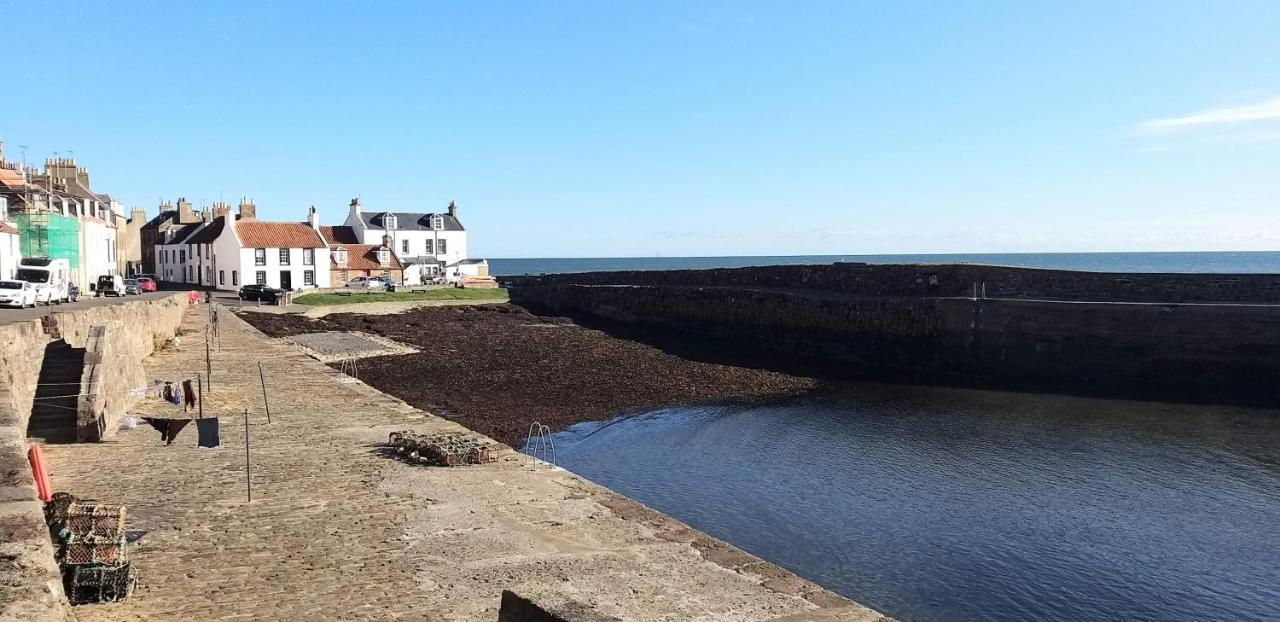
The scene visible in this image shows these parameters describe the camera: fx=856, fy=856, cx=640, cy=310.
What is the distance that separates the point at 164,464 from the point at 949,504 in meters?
12.6

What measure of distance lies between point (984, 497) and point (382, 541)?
11.0 metres

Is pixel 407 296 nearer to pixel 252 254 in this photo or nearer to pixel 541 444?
pixel 252 254

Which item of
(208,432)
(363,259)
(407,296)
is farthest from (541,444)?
(363,259)

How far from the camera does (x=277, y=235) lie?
187 ft

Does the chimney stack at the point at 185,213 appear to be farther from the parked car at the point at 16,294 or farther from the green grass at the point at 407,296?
the parked car at the point at 16,294

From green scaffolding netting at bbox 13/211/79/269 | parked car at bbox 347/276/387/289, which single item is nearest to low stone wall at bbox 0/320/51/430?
green scaffolding netting at bbox 13/211/79/269

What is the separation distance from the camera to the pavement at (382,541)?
7.54m

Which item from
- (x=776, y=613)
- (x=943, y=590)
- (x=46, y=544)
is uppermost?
(x=46, y=544)

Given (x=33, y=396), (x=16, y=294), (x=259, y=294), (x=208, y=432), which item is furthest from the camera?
(x=259, y=294)

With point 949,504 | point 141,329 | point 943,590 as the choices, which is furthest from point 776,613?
point 141,329

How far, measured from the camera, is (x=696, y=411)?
23703 millimetres

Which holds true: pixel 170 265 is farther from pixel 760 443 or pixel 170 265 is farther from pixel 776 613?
pixel 776 613

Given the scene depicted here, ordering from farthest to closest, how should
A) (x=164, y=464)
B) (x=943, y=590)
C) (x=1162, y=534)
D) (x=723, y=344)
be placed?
(x=723, y=344), (x=1162, y=534), (x=164, y=464), (x=943, y=590)

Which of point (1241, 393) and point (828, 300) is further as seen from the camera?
point (828, 300)
